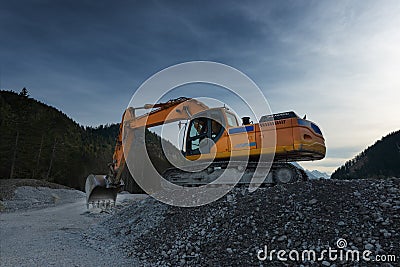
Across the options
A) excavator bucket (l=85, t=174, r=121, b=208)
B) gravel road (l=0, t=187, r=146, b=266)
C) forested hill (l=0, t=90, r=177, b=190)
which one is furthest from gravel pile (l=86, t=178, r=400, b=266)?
forested hill (l=0, t=90, r=177, b=190)

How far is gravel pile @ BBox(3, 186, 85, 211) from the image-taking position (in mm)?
18616

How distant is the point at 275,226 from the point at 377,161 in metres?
36.3

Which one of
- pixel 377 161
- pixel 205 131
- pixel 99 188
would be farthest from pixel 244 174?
pixel 377 161

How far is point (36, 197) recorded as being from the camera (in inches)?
854

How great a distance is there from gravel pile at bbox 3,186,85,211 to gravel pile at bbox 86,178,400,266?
14499mm

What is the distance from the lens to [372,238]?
445cm

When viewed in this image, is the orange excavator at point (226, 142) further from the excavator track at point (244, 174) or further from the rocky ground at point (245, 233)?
the rocky ground at point (245, 233)

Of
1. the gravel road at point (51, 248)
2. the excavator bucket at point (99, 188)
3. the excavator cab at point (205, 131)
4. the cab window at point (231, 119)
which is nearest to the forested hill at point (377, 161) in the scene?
the cab window at point (231, 119)

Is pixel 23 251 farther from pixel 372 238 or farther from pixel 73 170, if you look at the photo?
pixel 73 170

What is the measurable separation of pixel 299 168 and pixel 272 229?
390 cm

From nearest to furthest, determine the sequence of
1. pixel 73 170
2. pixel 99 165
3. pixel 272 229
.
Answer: pixel 272 229
pixel 73 170
pixel 99 165

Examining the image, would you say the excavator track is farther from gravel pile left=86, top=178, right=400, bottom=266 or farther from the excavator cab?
gravel pile left=86, top=178, right=400, bottom=266

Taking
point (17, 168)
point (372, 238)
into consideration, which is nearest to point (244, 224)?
point (372, 238)

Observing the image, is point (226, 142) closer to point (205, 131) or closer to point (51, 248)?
point (205, 131)
